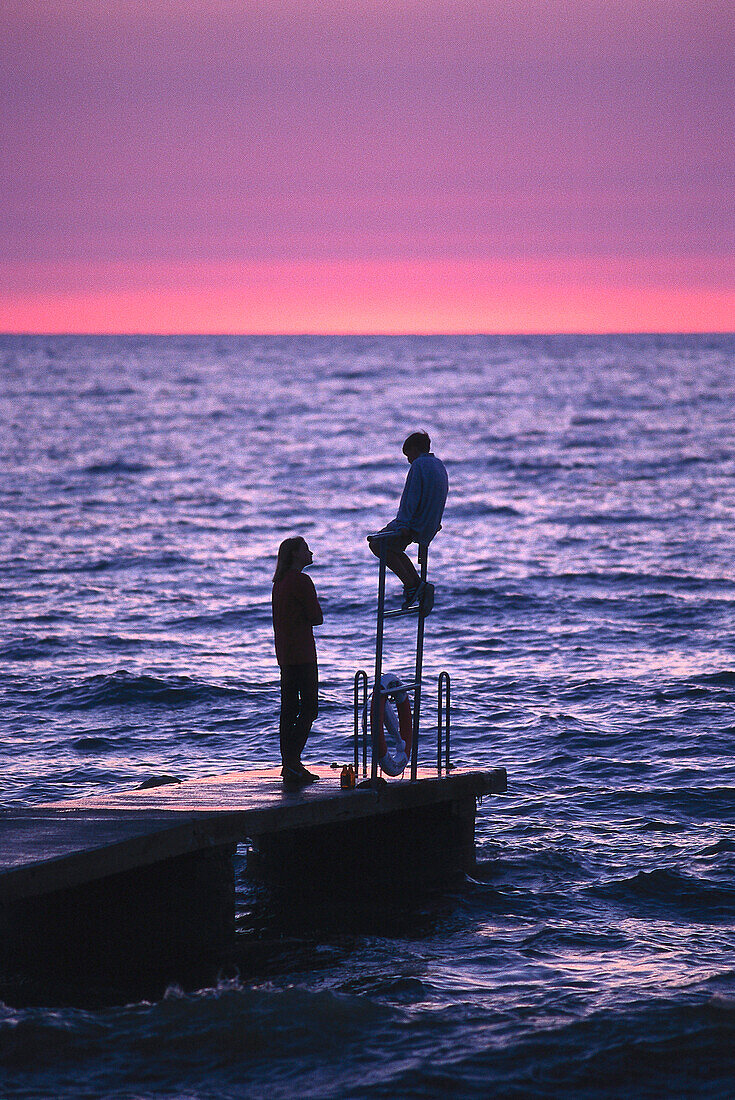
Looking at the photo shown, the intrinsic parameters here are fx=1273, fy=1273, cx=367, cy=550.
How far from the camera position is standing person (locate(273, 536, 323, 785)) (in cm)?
952

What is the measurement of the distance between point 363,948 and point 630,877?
8.75 ft

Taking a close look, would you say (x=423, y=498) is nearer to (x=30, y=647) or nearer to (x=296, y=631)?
(x=296, y=631)

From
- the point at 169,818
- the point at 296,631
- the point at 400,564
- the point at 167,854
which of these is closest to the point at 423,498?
the point at 400,564

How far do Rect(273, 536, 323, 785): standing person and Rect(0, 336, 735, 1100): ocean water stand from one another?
1.77 metres

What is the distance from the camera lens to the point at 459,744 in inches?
592

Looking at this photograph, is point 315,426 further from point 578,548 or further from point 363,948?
point 363,948

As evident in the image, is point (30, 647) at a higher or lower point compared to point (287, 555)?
lower

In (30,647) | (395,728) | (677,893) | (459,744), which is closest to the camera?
(395,728)

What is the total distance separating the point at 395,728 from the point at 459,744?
16.8 feet

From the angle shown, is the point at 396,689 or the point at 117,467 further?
the point at 117,467

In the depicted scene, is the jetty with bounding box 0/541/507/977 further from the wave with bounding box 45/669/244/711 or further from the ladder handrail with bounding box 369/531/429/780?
the wave with bounding box 45/669/244/711

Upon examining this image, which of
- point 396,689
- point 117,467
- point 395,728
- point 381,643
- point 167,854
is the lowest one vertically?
point 167,854

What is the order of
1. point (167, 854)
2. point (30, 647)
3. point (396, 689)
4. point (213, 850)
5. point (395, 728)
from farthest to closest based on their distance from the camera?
point (30, 647) < point (395, 728) < point (396, 689) < point (213, 850) < point (167, 854)

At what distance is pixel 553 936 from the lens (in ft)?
31.7
